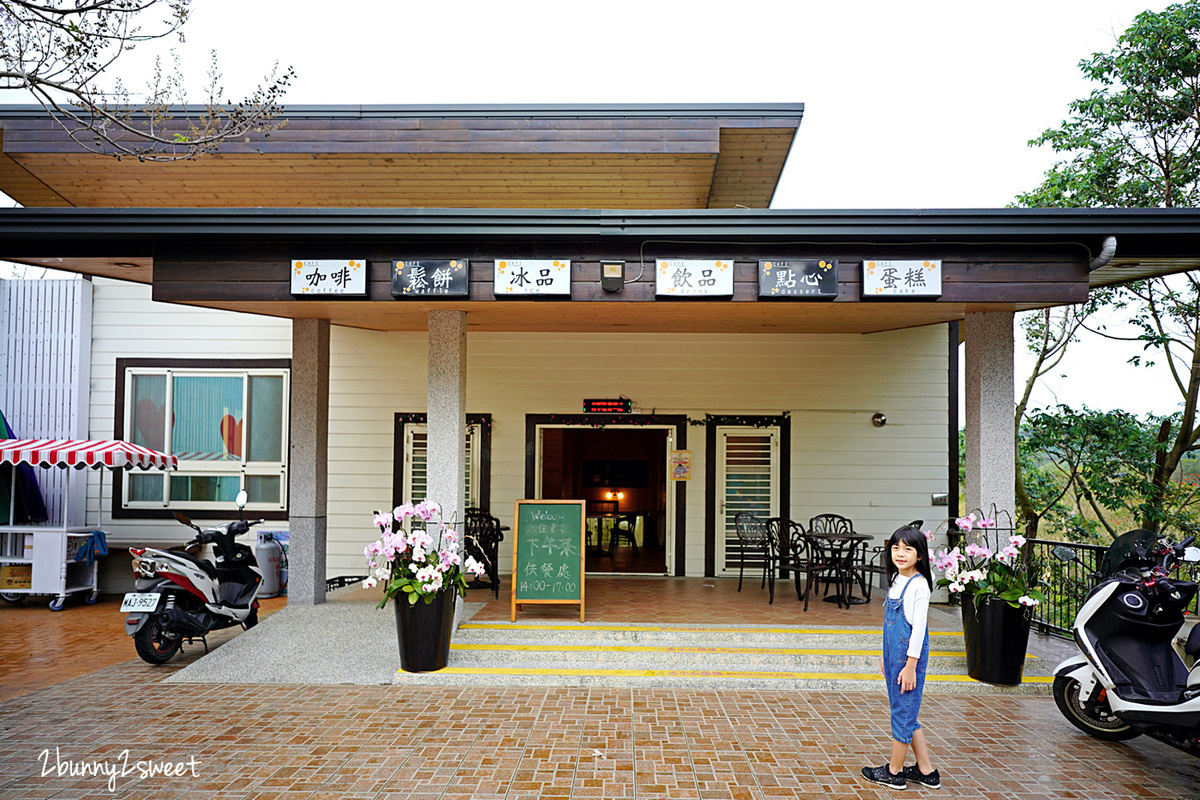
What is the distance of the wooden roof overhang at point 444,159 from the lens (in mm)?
8781

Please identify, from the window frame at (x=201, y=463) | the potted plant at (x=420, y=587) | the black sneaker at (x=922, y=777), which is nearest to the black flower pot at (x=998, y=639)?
the black sneaker at (x=922, y=777)

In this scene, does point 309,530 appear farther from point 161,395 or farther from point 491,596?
point 161,395

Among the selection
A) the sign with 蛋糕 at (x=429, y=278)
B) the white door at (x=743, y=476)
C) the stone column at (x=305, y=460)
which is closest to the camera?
the sign with 蛋糕 at (x=429, y=278)

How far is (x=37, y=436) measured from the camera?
9719mm

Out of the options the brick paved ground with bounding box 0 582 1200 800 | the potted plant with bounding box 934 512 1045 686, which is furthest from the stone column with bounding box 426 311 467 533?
the potted plant with bounding box 934 512 1045 686

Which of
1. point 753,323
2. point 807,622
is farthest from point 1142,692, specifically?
point 753,323

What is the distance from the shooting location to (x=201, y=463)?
386 inches

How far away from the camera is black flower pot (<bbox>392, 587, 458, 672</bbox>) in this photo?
573cm

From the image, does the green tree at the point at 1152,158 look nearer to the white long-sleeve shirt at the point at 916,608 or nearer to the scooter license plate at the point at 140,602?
the white long-sleeve shirt at the point at 916,608

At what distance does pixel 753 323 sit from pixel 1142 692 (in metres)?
4.67

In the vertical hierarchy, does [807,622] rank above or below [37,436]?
below

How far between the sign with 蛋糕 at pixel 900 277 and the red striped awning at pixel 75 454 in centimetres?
802

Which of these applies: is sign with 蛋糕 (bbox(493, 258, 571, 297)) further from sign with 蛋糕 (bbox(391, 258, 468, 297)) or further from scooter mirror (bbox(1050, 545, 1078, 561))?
scooter mirror (bbox(1050, 545, 1078, 561))

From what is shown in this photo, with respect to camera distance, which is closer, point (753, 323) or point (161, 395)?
point (753, 323)
